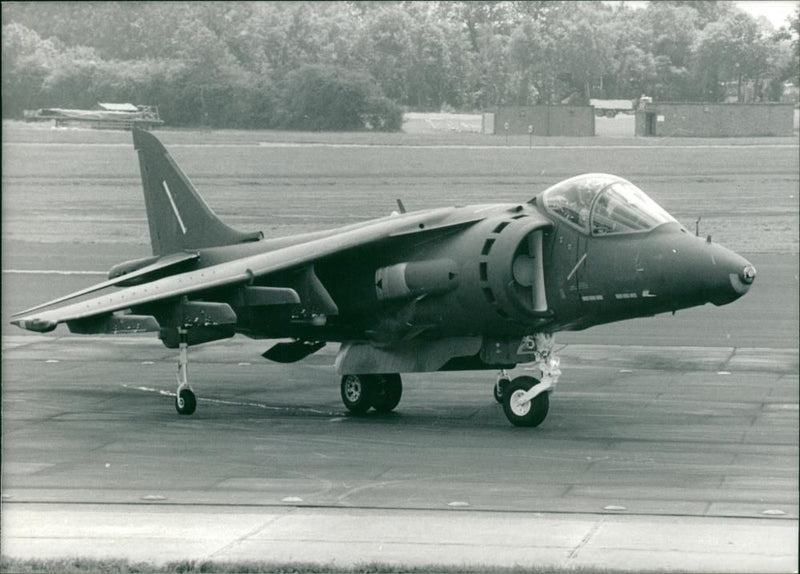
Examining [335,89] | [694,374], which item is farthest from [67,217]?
[694,374]

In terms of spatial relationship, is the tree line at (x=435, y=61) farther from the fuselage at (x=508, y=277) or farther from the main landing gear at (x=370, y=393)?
the main landing gear at (x=370, y=393)

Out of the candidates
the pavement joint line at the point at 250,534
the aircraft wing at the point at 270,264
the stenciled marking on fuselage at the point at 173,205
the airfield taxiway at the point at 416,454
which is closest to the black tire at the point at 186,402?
the airfield taxiway at the point at 416,454

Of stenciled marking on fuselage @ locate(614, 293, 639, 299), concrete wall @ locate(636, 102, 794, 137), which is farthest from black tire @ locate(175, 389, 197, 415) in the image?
concrete wall @ locate(636, 102, 794, 137)

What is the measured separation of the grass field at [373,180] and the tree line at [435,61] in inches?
360

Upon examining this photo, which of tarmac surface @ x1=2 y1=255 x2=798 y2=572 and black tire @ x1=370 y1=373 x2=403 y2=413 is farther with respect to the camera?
black tire @ x1=370 y1=373 x2=403 y2=413

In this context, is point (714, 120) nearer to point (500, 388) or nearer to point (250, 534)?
point (500, 388)

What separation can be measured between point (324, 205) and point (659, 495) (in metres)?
32.7

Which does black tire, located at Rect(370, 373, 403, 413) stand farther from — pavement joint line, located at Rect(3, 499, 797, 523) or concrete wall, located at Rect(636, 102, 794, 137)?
concrete wall, located at Rect(636, 102, 794, 137)

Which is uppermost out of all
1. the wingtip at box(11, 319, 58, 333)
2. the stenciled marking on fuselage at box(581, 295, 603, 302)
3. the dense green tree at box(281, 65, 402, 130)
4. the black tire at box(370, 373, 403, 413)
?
the dense green tree at box(281, 65, 402, 130)

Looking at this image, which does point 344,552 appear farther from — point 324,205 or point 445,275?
point 324,205

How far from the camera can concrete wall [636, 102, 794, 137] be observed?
26203mm

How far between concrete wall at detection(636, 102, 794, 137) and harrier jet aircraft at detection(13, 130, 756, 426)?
707 centimetres

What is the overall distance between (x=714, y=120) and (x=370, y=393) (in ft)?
43.0

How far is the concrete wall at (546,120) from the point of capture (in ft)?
88.5
